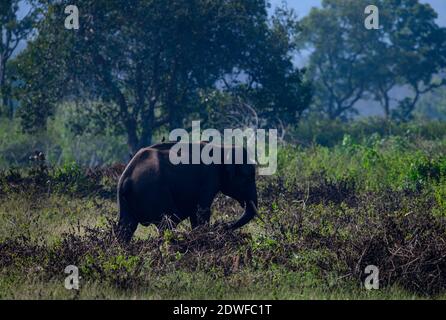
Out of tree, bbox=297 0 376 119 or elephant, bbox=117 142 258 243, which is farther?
tree, bbox=297 0 376 119

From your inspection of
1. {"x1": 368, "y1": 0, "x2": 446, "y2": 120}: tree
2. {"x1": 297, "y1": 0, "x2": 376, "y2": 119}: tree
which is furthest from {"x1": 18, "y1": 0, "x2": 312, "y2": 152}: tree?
{"x1": 297, "y1": 0, "x2": 376, "y2": 119}: tree

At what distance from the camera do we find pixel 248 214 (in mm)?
9898

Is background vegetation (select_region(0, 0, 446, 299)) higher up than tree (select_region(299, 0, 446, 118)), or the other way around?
tree (select_region(299, 0, 446, 118))

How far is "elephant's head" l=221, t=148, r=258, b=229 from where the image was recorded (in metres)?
9.93

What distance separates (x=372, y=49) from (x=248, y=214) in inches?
1214

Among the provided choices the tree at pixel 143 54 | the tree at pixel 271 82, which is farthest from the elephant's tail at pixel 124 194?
the tree at pixel 271 82

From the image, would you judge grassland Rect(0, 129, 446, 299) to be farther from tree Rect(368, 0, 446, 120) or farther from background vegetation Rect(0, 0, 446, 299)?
tree Rect(368, 0, 446, 120)

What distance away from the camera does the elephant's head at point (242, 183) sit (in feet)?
32.6

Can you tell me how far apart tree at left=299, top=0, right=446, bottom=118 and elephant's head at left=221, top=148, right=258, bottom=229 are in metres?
28.2

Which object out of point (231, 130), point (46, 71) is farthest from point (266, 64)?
point (46, 71)

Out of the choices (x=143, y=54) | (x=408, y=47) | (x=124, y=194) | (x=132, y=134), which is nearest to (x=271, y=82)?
(x=143, y=54)

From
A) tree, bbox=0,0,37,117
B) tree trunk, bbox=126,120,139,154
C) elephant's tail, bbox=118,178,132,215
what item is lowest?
elephant's tail, bbox=118,178,132,215

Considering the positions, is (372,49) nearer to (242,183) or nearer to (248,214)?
(242,183)
